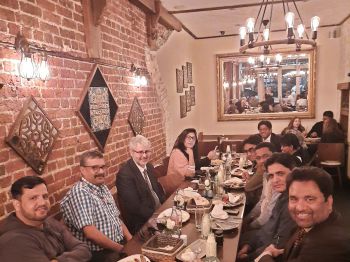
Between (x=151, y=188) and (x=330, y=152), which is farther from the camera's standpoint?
(x=330, y=152)

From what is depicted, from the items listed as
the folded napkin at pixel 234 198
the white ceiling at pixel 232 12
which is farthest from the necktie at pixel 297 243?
the white ceiling at pixel 232 12

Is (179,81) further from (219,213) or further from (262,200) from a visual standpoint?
(219,213)

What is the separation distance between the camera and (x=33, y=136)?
238cm

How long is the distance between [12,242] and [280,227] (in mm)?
1732

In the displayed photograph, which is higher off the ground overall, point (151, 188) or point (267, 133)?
point (267, 133)

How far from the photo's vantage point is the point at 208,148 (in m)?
7.48

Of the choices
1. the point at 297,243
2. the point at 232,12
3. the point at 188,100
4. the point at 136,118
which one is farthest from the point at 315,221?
the point at 188,100

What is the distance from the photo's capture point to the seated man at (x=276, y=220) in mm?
2259

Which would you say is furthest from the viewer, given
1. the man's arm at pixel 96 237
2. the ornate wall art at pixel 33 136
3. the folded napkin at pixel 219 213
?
the folded napkin at pixel 219 213

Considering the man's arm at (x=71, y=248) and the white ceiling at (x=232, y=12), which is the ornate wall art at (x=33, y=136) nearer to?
the man's arm at (x=71, y=248)

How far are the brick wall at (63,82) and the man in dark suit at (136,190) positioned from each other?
44 cm

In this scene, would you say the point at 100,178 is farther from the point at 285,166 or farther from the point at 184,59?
the point at 184,59

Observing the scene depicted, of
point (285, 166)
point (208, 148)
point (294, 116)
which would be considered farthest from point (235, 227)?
point (294, 116)

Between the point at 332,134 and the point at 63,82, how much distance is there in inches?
224
